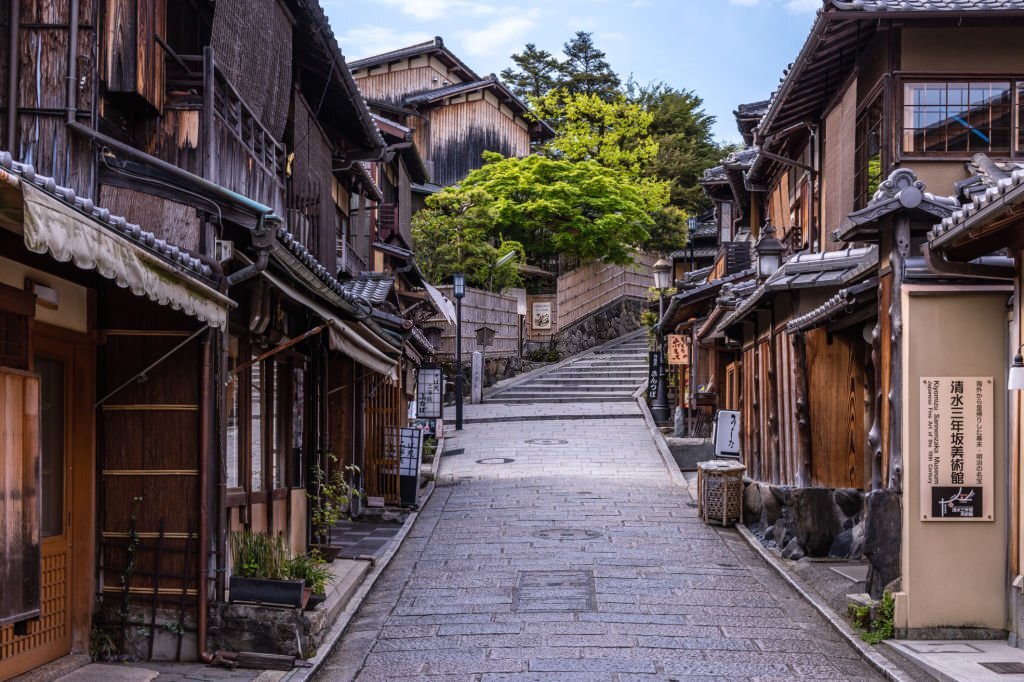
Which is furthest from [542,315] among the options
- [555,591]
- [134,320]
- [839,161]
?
[134,320]

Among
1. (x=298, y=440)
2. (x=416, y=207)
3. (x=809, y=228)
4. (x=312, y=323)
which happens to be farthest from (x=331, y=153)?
(x=416, y=207)

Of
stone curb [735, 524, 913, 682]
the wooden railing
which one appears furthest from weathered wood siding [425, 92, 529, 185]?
the wooden railing

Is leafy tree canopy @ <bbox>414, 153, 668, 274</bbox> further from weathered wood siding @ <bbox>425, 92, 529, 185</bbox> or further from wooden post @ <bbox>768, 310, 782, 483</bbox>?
wooden post @ <bbox>768, 310, 782, 483</bbox>

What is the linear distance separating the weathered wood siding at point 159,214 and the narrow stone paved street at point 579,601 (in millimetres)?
4360

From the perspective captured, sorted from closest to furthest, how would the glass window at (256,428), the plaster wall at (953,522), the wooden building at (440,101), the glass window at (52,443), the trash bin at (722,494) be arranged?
the glass window at (52,443) → the plaster wall at (953,522) → the glass window at (256,428) → the trash bin at (722,494) → the wooden building at (440,101)

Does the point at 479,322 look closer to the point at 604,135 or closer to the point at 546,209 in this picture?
the point at 546,209

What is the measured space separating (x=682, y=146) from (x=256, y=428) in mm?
48984

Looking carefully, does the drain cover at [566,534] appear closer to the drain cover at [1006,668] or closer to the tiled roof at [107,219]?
the drain cover at [1006,668]

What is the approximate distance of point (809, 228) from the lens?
68.4ft

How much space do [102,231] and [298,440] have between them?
941 centimetres

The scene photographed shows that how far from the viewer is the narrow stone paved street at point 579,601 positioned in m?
10.5

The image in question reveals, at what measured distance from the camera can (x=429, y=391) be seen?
96.0ft

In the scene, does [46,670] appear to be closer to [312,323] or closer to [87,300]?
[87,300]

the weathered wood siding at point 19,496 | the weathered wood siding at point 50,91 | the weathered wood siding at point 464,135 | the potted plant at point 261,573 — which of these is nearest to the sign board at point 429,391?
the potted plant at point 261,573
